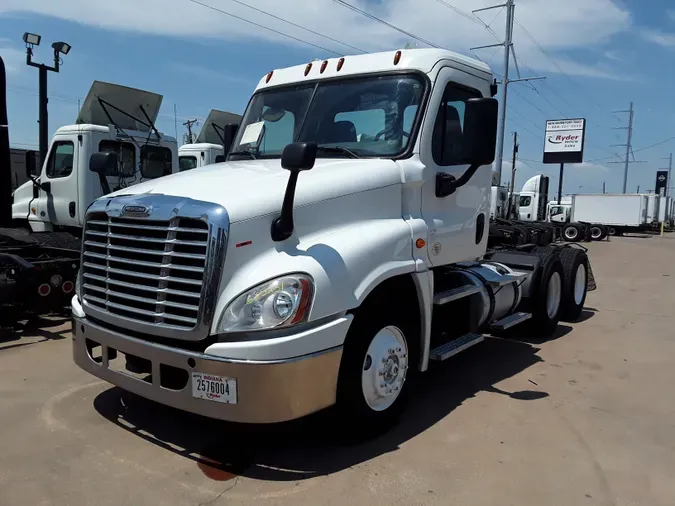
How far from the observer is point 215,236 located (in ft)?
10.9

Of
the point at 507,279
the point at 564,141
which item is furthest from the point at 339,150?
the point at 564,141

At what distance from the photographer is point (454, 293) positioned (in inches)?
194

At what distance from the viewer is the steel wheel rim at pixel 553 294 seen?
749 centimetres

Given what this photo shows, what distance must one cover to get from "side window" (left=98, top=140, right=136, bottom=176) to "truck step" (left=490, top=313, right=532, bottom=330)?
639 centimetres

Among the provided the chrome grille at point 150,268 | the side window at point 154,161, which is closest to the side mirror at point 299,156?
the chrome grille at point 150,268

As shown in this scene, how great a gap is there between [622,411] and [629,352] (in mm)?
2149

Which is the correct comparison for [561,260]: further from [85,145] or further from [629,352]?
[85,145]

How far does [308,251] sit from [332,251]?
0.15m

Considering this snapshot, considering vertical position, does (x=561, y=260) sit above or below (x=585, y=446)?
above

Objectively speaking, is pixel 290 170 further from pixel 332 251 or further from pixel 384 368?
pixel 384 368

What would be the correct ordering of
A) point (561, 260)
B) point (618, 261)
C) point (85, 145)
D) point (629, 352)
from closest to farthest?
1. point (629, 352)
2. point (561, 260)
3. point (85, 145)
4. point (618, 261)

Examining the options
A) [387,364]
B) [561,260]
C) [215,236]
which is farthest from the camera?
[561,260]

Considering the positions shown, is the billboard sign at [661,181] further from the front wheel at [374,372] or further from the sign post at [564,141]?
the front wheel at [374,372]

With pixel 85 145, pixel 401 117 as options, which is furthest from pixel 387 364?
pixel 85 145
